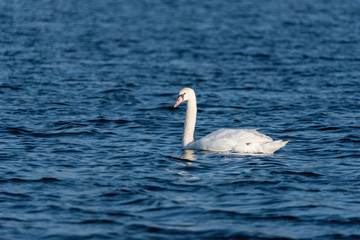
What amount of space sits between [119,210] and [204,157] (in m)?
4.16

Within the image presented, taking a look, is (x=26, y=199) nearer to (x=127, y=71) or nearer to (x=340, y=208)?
(x=340, y=208)

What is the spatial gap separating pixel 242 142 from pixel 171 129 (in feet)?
12.1

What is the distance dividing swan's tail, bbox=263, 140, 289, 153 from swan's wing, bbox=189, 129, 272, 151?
122 millimetres

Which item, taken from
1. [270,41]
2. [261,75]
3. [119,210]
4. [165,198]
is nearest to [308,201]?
[165,198]

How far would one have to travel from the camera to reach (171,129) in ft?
59.4

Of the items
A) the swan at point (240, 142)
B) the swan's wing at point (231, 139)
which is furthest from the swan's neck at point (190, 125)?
the swan's wing at point (231, 139)

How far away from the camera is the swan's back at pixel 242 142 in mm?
14754

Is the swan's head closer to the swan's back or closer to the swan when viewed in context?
the swan

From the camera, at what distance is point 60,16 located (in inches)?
1730

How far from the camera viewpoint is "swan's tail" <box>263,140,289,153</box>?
48.3 feet

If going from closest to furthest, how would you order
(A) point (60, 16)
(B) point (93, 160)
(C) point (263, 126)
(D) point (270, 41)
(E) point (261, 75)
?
(B) point (93, 160), (C) point (263, 126), (E) point (261, 75), (D) point (270, 41), (A) point (60, 16)

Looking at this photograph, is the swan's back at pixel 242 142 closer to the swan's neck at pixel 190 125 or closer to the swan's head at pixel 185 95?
the swan's neck at pixel 190 125

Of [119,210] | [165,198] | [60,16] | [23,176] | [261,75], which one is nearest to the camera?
[119,210]

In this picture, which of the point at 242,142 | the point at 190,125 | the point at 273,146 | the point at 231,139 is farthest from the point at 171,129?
the point at 273,146
